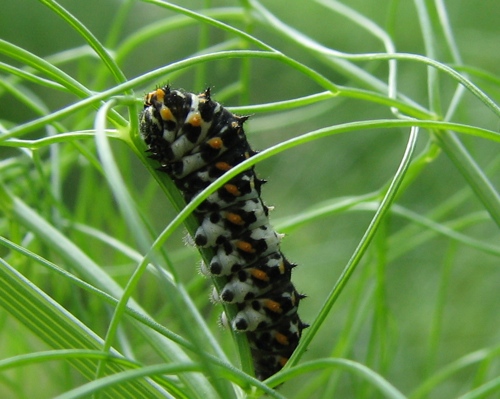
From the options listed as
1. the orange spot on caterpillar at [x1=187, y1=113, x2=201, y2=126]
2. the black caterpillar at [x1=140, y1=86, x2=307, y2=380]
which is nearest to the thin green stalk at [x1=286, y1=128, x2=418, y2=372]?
the black caterpillar at [x1=140, y1=86, x2=307, y2=380]

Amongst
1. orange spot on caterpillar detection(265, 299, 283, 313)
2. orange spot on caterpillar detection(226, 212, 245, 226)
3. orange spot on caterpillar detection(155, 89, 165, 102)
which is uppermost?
orange spot on caterpillar detection(155, 89, 165, 102)

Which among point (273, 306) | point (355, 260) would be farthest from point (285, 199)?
point (355, 260)

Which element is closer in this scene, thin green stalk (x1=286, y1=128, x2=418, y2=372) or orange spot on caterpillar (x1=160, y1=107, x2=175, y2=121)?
thin green stalk (x1=286, y1=128, x2=418, y2=372)

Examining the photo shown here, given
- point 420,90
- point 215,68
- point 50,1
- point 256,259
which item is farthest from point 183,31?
point 50,1

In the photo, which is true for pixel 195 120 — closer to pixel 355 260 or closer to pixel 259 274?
pixel 259 274

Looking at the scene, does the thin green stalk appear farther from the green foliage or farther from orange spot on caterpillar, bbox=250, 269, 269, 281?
orange spot on caterpillar, bbox=250, 269, 269, 281

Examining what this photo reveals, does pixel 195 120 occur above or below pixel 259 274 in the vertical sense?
above
